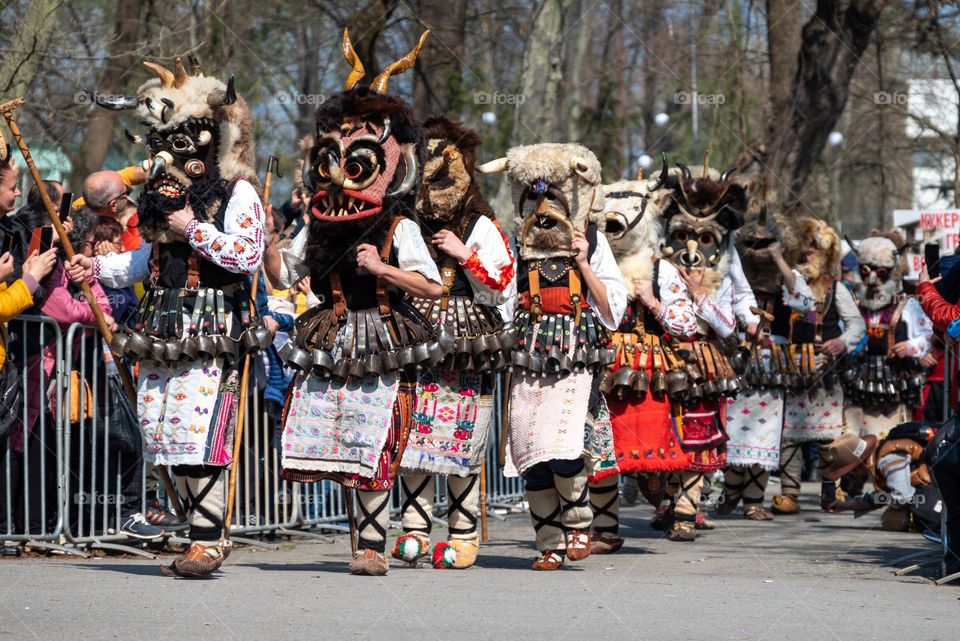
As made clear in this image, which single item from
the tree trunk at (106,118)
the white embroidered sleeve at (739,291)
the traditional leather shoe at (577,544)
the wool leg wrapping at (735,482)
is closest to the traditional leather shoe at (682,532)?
the white embroidered sleeve at (739,291)

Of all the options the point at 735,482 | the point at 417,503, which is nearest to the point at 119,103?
the point at 417,503

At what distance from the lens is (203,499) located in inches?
264

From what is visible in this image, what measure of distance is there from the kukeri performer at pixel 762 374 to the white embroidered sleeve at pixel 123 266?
5414 mm

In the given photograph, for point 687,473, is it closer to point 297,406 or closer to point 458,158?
point 458,158

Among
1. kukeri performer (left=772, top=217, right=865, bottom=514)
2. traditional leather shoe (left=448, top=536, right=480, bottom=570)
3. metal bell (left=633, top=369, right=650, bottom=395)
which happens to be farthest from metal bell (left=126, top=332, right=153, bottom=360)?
kukeri performer (left=772, top=217, right=865, bottom=514)

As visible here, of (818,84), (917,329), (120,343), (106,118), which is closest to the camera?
(120,343)

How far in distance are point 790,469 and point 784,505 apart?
317mm

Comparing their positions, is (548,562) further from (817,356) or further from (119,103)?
(817,356)

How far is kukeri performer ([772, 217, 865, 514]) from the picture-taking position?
12.1 m

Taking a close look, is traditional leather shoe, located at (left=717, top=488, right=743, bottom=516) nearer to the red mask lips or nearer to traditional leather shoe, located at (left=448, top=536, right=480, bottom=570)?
traditional leather shoe, located at (left=448, top=536, right=480, bottom=570)

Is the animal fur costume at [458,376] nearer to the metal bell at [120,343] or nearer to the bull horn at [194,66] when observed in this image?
the bull horn at [194,66]

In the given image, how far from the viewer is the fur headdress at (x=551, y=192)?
26.1 ft

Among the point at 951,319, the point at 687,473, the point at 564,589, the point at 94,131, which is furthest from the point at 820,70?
the point at 564,589

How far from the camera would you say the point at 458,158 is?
7887 mm
